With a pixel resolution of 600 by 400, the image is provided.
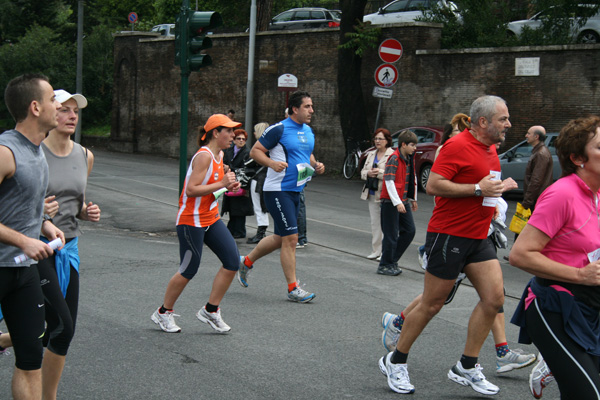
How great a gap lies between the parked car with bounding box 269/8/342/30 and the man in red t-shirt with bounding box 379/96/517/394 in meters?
28.4

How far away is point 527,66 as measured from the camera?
22.1m

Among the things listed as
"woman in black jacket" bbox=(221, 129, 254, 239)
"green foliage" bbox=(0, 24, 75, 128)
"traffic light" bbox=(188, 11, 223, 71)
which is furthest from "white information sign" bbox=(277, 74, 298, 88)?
"green foliage" bbox=(0, 24, 75, 128)

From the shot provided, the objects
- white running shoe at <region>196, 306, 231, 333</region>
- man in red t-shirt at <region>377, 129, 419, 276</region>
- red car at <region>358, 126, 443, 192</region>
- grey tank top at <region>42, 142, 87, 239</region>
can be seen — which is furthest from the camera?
red car at <region>358, 126, 443, 192</region>

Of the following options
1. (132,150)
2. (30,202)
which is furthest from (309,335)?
(132,150)

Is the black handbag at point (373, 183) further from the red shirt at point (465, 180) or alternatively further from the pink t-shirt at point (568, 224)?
the pink t-shirt at point (568, 224)

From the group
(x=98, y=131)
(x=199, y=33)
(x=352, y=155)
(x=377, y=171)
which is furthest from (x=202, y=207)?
(x=98, y=131)

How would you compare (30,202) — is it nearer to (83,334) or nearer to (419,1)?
(83,334)

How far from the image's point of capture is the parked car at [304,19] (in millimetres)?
33125

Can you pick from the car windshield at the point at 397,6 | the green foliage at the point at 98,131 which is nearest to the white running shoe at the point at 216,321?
the car windshield at the point at 397,6

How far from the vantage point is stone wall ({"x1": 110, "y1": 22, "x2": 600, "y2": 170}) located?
71.2 feet

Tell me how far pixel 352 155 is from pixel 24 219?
20.4 m

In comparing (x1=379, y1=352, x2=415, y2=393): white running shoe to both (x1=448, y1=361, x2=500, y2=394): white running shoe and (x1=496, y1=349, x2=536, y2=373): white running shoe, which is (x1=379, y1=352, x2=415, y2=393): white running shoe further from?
(x1=496, y1=349, x2=536, y2=373): white running shoe

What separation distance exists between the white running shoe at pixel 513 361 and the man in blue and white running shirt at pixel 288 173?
253cm

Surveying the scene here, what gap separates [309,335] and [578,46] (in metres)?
17.0
